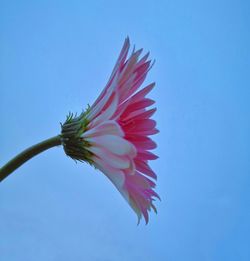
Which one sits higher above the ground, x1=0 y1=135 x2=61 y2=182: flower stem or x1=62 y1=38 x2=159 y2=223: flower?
x1=62 y1=38 x2=159 y2=223: flower

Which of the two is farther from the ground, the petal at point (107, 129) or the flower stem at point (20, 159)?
the petal at point (107, 129)

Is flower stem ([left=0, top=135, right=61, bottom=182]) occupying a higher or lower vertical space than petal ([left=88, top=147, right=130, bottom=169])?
lower

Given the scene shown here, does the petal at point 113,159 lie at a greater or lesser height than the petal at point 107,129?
lesser

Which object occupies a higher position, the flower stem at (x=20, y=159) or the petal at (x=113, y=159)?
the petal at (x=113, y=159)

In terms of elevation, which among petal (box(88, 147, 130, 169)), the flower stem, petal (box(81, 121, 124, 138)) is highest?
petal (box(81, 121, 124, 138))

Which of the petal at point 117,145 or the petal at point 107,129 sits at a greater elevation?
the petal at point 107,129

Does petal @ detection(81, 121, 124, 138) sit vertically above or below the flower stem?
above

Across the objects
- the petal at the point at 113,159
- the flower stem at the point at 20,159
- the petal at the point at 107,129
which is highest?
the petal at the point at 107,129

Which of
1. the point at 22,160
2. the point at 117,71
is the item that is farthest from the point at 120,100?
the point at 22,160

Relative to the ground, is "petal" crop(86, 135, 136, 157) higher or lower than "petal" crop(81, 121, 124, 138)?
lower
